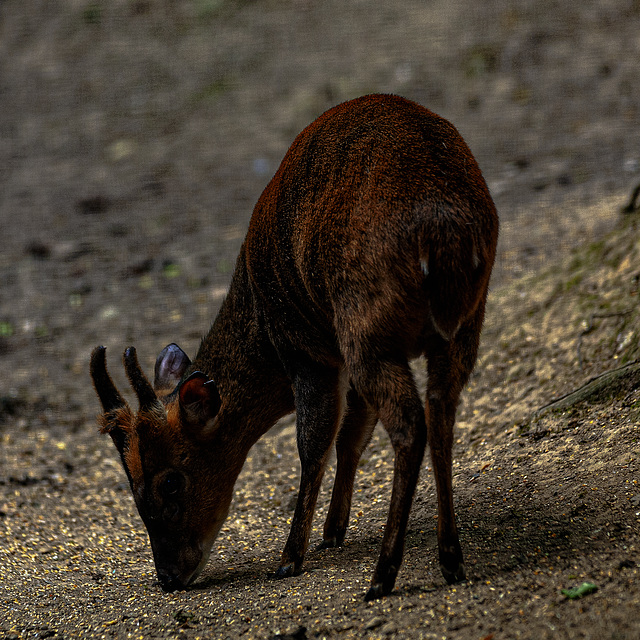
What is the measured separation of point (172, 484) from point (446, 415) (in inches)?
71.3

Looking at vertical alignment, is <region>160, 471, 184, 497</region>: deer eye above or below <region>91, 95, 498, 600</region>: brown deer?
below

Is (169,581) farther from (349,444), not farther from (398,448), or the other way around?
(398,448)

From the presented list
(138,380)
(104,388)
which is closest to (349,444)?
(138,380)

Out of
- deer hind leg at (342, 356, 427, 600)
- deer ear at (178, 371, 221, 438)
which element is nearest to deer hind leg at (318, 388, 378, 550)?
deer ear at (178, 371, 221, 438)

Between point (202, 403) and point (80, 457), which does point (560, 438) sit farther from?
point (80, 457)

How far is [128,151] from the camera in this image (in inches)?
546

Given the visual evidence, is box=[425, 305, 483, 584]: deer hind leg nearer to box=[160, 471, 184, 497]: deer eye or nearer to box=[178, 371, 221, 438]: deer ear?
box=[178, 371, 221, 438]: deer ear

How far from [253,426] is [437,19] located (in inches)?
458

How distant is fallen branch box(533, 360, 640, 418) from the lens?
16.1 ft

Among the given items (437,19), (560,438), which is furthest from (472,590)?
(437,19)

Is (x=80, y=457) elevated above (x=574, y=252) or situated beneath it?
situated beneath

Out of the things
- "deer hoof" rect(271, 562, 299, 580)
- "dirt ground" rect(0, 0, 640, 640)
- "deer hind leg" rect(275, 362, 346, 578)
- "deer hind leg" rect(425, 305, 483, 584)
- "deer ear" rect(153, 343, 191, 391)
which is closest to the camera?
"deer hind leg" rect(425, 305, 483, 584)

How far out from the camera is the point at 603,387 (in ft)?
16.6

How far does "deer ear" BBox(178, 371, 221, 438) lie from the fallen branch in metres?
2.17
